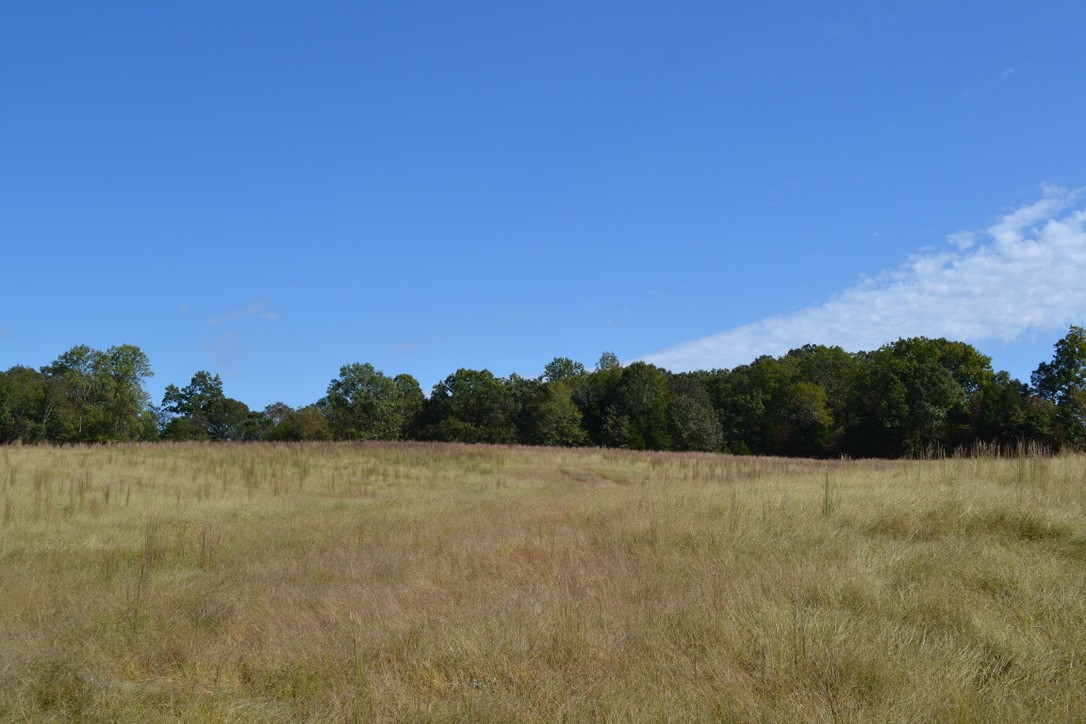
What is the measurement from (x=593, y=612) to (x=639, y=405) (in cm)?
5981

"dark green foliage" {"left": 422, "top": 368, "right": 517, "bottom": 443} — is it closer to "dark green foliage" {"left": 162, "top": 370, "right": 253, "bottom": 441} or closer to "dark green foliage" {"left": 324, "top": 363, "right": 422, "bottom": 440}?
"dark green foliage" {"left": 324, "top": 363, "right": 422, "bottom": 440}

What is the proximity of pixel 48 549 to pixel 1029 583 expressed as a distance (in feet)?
39.3

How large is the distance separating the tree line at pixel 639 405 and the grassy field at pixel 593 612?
143 ft

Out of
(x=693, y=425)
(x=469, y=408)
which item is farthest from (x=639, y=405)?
(x=469, y=408)

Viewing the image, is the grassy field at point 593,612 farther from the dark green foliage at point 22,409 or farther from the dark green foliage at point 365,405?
the dark green foliage at point 22,409

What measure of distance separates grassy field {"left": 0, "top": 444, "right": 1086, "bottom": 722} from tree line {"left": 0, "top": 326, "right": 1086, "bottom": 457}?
143 feet

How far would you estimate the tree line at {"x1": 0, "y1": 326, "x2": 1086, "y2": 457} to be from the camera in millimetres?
49875

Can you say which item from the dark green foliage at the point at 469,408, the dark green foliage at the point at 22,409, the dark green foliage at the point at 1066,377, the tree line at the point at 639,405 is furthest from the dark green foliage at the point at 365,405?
the dark green foliage at the point at 1066,377

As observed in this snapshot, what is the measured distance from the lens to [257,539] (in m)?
10.7

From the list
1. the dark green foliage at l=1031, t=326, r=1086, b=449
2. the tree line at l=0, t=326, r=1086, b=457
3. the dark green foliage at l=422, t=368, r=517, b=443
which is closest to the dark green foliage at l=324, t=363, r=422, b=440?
the tree line at l=0, t=326, r=1086, b=457

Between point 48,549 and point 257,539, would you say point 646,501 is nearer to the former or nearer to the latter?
point 257,539

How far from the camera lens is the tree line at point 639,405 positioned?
49875 mm

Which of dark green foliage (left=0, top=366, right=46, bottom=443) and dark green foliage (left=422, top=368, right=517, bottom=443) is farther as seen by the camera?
dark green foliage (left=422, top=368, right=517, bottom=443)

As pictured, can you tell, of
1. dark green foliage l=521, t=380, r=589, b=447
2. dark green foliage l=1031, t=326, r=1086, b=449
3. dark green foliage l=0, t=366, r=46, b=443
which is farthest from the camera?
dark green foliage l=521, t=380, r=589, b=447
